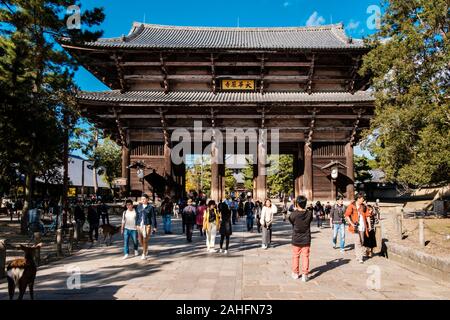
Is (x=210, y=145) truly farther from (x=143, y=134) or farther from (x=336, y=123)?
(x=336, y=123)

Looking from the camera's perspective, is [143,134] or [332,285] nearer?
[332,285]

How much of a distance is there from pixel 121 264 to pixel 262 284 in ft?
12.7

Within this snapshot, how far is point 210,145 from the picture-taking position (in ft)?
78.8

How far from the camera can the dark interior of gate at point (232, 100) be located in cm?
2159

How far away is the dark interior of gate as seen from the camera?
70.8 feet

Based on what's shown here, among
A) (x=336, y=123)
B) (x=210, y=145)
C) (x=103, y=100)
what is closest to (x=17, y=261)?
(x=103, y=100)

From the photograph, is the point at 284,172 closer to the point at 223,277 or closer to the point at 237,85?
the point at 237,85

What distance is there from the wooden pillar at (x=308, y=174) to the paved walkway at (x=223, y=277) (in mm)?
11168

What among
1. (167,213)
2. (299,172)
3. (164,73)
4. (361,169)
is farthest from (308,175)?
(361,169)

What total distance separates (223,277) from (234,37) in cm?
2489

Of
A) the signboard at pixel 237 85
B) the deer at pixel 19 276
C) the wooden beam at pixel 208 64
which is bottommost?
the deer at pixel 19 276

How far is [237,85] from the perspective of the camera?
2338 centimetres

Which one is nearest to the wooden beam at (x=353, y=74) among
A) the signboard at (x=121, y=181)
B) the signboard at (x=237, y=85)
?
the signboard at (x=237, y=85)

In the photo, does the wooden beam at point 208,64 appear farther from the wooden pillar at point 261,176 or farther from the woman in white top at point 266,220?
the woman in white top at point 266,220
